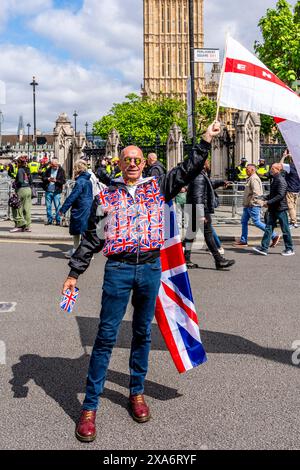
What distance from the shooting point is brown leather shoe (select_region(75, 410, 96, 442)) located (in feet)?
11.7

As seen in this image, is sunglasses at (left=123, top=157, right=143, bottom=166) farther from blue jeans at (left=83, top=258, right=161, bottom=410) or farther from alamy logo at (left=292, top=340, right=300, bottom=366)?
alamy logo at (left=292, top=340, right=300, bottom=366)

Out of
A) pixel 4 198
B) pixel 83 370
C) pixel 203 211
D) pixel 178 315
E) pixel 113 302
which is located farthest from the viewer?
pixel 4 198

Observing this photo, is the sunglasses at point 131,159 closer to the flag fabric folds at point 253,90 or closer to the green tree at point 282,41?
the flag fabric folds at point 253,90

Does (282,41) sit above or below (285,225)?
above

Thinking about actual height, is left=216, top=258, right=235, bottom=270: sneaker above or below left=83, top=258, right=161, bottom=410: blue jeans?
below

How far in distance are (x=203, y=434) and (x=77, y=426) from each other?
801 mm

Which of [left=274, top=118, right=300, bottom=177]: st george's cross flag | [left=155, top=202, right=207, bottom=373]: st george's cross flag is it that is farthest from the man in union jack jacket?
[left=274, top=118, right=300, bottom=177]: st george's cross flag

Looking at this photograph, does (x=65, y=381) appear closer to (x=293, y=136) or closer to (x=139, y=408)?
(x=139, y=408)

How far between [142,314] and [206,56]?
35.4 ft

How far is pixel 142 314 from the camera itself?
396 centimetres

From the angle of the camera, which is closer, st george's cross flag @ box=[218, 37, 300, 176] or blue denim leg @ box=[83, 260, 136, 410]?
blue denim leg @ box=[83, 260, 136, 410]

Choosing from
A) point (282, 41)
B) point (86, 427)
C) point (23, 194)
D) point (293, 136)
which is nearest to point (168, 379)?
point (86, 427)

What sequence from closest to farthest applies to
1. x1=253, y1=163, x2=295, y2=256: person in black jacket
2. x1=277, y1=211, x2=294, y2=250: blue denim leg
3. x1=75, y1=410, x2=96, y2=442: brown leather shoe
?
1. x1=75, y1=410, x2=96, y2=442: brown leather shoe
2. x1=253, y1=163, x2=295, y2=256: person in black jacket
3. x1=277, y1=211, x2=294, y2=250: blue denim leg

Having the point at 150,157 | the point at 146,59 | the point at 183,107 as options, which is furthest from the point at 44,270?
the point at 146,59
